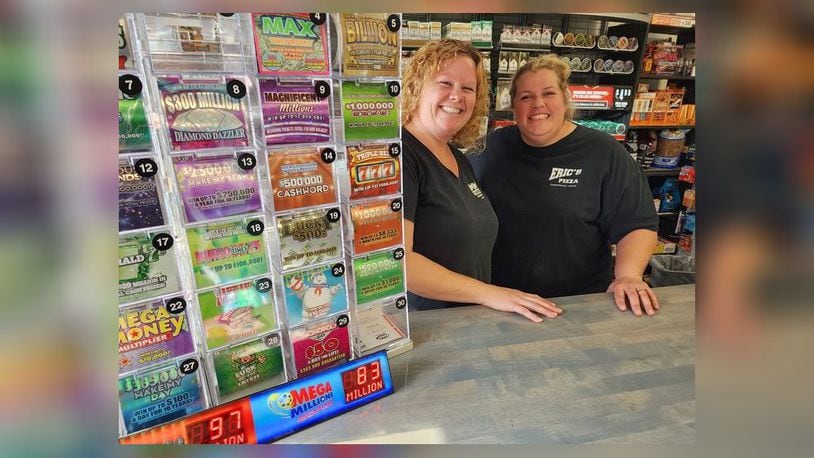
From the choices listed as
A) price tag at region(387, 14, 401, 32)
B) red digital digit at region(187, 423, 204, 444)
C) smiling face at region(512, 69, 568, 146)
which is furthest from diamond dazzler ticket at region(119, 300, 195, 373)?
smiling face at region(512, 69, 568, 146)

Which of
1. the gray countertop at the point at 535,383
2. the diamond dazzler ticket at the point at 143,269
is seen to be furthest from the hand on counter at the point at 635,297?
the diamond dazzler ticket at the point at 143,269

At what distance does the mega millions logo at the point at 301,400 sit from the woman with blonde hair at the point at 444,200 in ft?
1.48

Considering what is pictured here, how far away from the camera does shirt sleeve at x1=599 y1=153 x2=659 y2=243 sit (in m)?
1.49

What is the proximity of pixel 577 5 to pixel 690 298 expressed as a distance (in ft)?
3.01

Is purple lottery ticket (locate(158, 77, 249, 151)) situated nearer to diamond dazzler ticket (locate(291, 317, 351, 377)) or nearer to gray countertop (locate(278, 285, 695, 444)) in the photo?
diamond dazzler ticket (locate(291, 317, 351, 377))

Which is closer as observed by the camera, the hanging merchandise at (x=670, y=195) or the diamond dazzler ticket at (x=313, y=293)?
the diamond dazzler ticket at (x=313, y=293)

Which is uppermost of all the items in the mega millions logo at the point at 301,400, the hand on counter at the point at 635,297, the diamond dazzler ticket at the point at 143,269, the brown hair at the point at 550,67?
the brown hair at the point at 550,67

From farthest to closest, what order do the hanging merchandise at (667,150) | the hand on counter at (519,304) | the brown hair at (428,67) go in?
the hanging merchandise at (667,150), the brown hair at (428,67), the hand on counter at (519,304)

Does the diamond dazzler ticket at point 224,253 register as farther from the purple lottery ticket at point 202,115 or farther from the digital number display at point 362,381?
the digital number display at point 362,381

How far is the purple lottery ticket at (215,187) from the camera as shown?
0.56m

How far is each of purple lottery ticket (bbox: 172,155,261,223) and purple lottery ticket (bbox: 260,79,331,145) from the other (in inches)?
2.6

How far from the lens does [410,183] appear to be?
1113 millimetres

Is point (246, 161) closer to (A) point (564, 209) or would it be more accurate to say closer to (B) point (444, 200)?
(B) point (444, 200)
